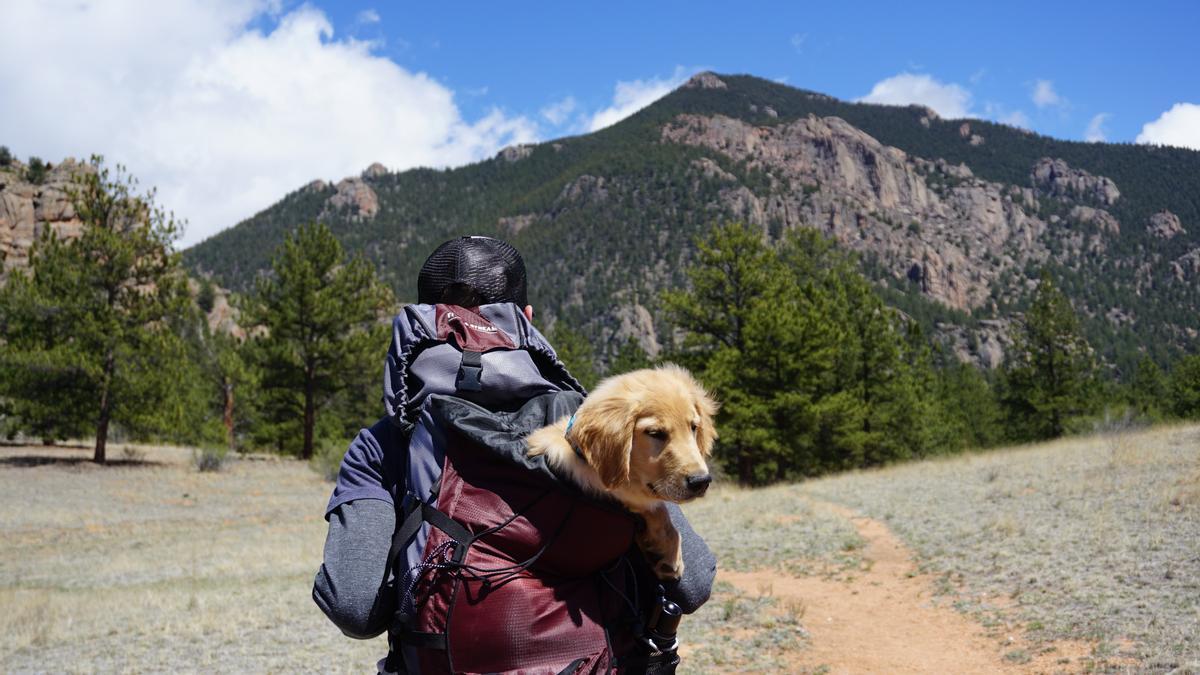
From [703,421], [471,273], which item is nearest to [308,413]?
[471,273]

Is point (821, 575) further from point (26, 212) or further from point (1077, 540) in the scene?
point (26, 212)

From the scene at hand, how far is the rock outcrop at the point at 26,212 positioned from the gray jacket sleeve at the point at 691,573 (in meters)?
73.3

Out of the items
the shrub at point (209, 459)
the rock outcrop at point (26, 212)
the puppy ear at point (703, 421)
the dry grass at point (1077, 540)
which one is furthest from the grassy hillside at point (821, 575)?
the rock outcrop at point (26, 212)

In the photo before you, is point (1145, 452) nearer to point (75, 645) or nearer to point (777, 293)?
point (777, 293)

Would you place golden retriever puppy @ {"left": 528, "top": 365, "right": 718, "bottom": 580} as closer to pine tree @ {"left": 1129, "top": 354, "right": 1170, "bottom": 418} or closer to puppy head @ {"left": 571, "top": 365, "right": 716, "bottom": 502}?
puppy head @ {"left": 571, "top": 365, "right": 716, "bottom": 502}

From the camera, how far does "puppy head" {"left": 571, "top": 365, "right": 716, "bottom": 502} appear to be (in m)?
1.68

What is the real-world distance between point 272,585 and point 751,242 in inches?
726

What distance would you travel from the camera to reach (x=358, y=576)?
174cm

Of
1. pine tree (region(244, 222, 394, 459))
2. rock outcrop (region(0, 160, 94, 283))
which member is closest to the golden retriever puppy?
A: pine tree (region(244, 222, 394, 459))

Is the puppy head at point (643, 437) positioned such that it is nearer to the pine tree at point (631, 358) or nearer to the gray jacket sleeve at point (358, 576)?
the gray jacket sleeve at point (358, 576)

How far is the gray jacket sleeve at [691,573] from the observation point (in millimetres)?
1928

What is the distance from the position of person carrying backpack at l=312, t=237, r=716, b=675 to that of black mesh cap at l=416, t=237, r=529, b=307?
192 millimetres

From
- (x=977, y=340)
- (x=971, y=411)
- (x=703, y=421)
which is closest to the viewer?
(x=703, y=421)

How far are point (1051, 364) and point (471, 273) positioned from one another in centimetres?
3907
